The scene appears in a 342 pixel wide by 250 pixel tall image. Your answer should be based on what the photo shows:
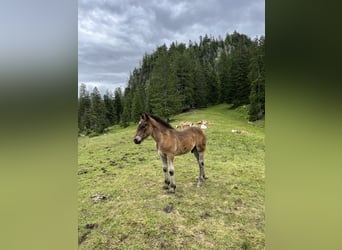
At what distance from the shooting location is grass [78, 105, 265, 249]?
1671 millimetres

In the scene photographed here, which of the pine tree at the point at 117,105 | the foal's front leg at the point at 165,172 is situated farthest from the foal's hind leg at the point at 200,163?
the pine tree at the point at 117,105

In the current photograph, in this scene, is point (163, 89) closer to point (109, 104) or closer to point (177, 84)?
point (177, 84)

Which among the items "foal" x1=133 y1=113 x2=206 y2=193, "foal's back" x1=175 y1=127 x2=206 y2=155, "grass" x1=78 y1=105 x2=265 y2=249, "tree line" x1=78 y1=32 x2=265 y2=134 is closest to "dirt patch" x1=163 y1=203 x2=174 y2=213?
"grass" x1=78 y1=105 x2=265 y2=249

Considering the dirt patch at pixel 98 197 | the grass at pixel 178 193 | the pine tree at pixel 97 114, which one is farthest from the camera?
the pine tree at pixel 97 114

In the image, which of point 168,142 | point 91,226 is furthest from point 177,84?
point 91,226

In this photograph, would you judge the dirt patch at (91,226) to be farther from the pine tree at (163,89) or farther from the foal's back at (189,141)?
the pine tree at (163,89)

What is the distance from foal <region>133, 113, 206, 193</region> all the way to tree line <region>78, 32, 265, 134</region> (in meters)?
0.08

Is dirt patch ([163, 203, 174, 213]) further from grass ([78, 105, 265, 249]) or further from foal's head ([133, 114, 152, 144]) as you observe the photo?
foal's head ([133, 114, 152, 144])

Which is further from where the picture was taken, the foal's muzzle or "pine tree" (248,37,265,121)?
the foal's muzzle

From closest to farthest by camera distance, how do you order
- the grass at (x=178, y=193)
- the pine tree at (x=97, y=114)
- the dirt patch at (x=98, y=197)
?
the grass at (x=178, y=193) → the dirt patch at (x=98, y=197) → the pine tree at (x=97, y=114)

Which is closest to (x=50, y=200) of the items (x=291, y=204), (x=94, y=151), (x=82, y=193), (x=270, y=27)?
(x=82, y=193)

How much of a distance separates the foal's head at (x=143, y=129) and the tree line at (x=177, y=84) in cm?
6

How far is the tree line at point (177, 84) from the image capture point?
6.09 ft

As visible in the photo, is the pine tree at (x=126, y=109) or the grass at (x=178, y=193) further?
the pine tree at (x=126, y=109)
